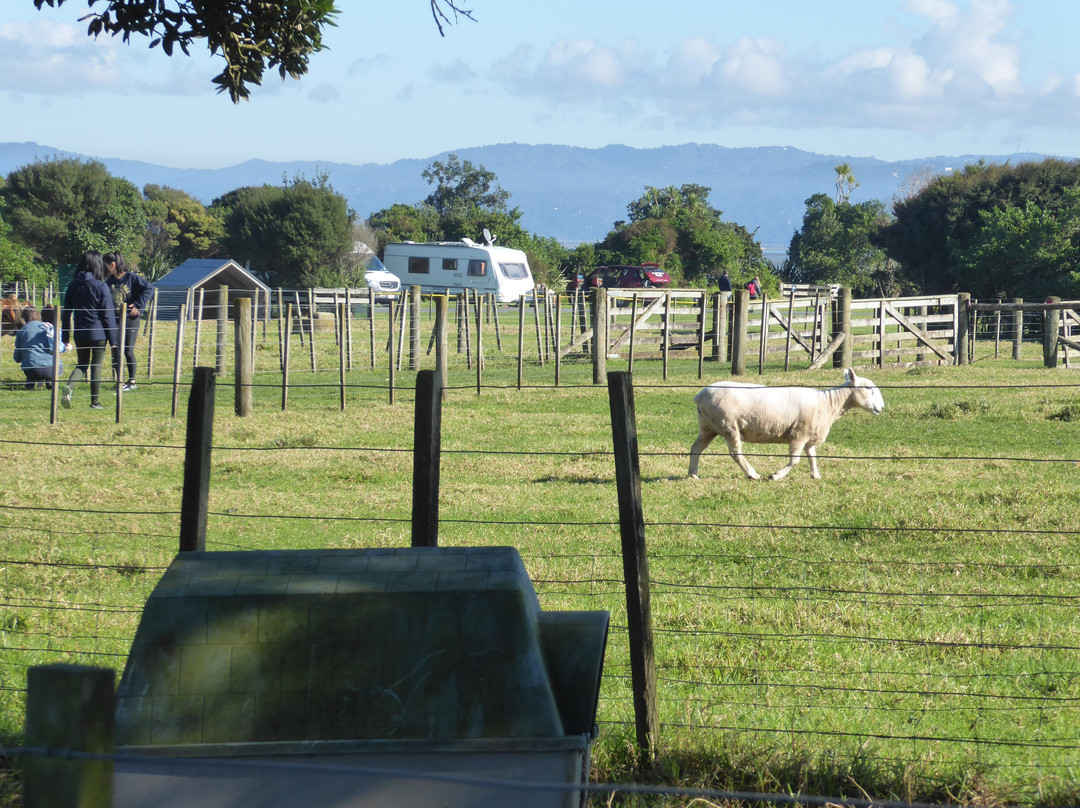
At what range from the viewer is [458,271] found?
46.2m

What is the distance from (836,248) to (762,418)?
2111 inches

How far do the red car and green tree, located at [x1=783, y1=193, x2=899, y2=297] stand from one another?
13.1m

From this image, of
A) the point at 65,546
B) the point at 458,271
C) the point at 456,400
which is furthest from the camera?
the point at 458,271

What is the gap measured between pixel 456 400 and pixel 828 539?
376 inches

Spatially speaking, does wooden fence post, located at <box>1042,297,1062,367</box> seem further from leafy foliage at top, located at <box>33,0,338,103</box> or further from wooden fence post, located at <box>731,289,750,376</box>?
leafy foliage at top, located at <box>33,0,338,103</box>

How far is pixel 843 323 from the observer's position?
22.6 metres

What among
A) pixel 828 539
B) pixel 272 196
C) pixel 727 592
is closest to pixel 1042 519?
pixel 828 539

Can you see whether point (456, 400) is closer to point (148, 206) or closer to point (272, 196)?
point (272, 196)

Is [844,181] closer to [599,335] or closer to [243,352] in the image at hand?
[599,335]

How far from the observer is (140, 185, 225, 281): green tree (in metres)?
63.0

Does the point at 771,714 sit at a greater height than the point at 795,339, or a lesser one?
lesser

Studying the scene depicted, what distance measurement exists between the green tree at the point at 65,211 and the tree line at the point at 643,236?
0.22ft

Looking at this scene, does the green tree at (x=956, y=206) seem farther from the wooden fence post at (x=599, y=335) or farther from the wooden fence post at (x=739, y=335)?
the wooden fence post at (x=599, y=335)

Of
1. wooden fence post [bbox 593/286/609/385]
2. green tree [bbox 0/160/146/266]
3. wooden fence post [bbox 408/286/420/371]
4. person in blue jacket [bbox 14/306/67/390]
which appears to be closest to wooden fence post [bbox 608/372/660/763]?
person in blue jacket [bbox 14/306/67/390]
